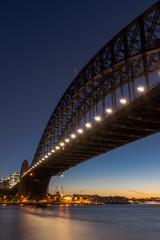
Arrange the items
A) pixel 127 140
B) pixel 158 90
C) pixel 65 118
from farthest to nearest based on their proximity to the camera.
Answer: pixel 65 118 < pixel 127 140 < pixel 158 90

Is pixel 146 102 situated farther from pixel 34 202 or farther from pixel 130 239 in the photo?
pixel 34 202

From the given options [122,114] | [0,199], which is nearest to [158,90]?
[122,114]

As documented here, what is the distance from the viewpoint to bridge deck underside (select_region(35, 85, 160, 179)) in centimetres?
2892

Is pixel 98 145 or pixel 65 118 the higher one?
pixel 65 118

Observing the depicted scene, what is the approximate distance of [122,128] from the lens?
36438mm

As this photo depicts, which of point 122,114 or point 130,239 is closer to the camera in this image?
point 130,239

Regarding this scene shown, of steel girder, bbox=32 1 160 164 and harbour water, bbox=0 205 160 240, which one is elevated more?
steel girder, bbox=32 1 160 164

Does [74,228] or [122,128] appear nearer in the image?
[74,228]

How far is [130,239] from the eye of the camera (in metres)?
18.7

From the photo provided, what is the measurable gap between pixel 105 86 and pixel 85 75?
6.35 metres

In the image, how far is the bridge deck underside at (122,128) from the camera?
28923 millimetres

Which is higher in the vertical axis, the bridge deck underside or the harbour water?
the bridge deck underside

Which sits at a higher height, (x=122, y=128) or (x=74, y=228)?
(x=122, y=128)

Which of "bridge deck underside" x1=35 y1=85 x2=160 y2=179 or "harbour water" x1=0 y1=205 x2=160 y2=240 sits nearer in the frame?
"harbour water" x1=0 y1=205 x2=160 y2=240
